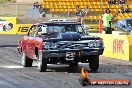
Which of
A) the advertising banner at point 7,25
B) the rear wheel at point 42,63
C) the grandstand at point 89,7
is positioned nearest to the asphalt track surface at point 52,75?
the rear wheel at point 42,63

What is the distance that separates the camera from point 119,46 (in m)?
19.7

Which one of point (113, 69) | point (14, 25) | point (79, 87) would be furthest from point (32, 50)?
point (14, 25)

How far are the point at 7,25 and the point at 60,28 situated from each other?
2834cm

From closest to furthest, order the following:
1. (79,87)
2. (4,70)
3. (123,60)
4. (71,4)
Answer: (79,87) → (4,70) → (123,60) → (71,4)

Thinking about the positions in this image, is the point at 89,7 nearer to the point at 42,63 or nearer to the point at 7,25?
the point at 7,25

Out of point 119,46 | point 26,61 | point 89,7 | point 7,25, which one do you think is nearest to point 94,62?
point 26,61

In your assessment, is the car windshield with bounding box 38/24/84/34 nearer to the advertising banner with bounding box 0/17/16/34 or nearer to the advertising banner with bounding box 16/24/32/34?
the advertising banner with bounding box 0/17/16/34

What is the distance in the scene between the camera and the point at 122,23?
103ft

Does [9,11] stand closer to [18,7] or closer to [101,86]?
[18,7]

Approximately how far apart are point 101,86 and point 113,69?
4714mm

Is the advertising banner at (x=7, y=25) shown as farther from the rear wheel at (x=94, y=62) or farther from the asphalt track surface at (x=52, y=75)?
the rear wheel at (x=94, y=62)

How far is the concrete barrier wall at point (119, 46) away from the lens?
62.2ft

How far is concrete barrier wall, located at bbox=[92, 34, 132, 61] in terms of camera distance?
18953 millimetres

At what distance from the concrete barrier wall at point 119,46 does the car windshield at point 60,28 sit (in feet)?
11.9
